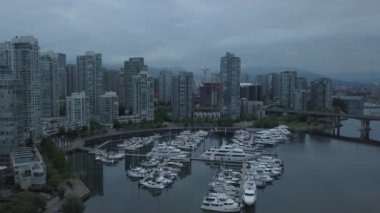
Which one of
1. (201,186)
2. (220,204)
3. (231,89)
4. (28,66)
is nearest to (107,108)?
(28,66)

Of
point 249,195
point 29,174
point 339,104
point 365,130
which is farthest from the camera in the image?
point 339,104

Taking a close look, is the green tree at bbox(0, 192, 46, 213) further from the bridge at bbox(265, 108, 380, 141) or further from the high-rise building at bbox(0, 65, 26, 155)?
the bridge at bbox(265, 108, 380, 141)

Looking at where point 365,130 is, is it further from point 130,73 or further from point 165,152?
point 130,73

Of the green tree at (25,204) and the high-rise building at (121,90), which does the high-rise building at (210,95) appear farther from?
the green tree at (25,204)

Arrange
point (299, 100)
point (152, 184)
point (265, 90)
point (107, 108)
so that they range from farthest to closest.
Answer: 1. point (265, 90)
2. point (299, 100)
3. point (107, 108)
4. point (152, 184)

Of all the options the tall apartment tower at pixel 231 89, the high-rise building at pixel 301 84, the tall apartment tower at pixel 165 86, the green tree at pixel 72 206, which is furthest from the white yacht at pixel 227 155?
the high-rise building at pixel 301 84

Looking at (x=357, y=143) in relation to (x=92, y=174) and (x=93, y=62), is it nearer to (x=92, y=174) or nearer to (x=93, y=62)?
(x=92, y=174)

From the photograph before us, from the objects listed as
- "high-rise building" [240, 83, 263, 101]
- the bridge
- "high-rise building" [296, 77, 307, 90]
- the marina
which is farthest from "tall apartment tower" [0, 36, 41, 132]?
"high-rise building" [296, 77, 307, 90]
